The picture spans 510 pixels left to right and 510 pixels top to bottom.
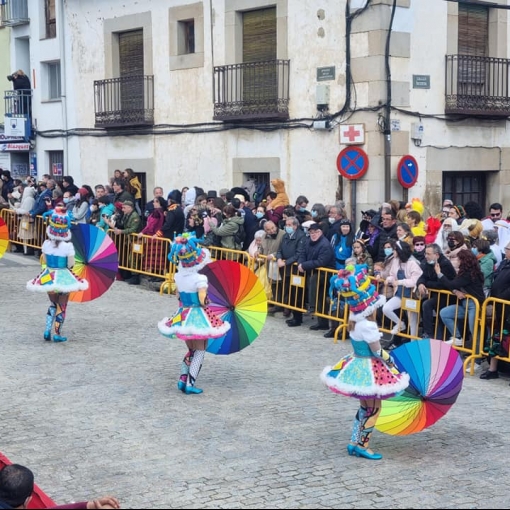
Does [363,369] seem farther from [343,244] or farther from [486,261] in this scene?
[343,244]

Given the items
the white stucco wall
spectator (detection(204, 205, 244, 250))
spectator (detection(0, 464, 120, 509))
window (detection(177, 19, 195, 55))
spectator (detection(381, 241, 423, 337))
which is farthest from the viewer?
window (detection(177, 19, 195, 55))

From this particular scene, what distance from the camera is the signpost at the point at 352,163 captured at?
16906 mm

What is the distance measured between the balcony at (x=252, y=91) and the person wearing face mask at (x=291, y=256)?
186 inches

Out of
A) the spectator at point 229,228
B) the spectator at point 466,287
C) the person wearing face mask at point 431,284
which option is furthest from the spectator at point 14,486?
the spectator at point 229,228

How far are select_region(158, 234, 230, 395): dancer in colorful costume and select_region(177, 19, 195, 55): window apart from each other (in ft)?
37.8

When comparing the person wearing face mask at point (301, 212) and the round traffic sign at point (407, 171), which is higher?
the round traffic sign at point (407, 171)

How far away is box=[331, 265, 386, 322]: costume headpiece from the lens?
8.30m

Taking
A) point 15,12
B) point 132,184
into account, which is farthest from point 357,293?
point 15,12

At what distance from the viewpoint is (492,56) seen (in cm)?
1873

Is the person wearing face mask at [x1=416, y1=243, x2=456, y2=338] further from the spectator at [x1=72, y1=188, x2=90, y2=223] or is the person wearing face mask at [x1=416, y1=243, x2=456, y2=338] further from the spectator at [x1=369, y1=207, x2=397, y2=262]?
the spectator at [x1=72, y1=188, x2=90, y2=223]

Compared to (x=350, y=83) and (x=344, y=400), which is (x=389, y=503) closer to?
(x=344, y=400)

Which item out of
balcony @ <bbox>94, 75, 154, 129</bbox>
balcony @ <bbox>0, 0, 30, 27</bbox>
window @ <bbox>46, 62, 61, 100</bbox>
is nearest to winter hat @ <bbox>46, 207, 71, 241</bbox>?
balcony @ <bbox>94, 75, 154, 129</bbox>

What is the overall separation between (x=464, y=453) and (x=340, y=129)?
9945mm

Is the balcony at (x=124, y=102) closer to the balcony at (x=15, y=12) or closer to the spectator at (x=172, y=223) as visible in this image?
the balcony at (x=15, y=12)
